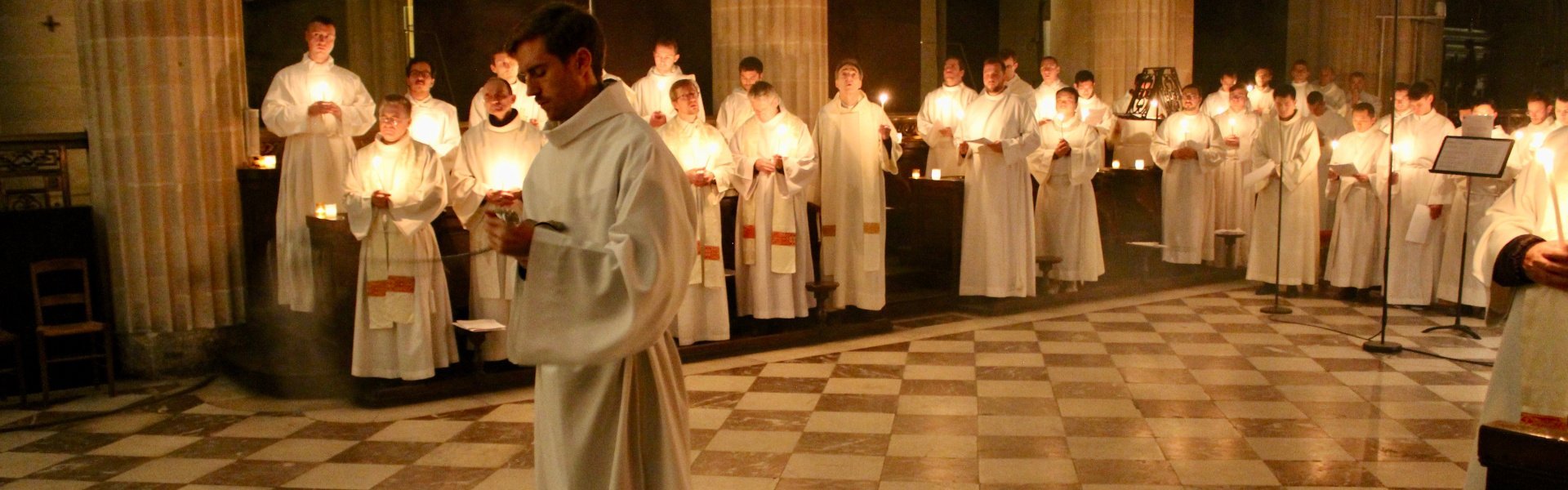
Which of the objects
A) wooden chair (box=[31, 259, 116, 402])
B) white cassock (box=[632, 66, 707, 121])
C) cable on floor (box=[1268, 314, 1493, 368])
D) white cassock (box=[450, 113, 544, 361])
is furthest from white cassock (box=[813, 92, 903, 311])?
wooden chair (box=[31, 259, 116, 402])

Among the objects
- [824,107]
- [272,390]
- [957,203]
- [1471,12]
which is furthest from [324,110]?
[1471,12]

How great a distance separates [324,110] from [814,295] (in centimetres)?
345

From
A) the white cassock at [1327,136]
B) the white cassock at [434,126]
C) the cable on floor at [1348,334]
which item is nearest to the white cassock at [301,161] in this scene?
the white cassock at [434,126]

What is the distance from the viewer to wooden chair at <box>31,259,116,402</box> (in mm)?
7512

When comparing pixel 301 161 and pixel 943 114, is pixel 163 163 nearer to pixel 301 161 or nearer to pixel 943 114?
pixel 301 161

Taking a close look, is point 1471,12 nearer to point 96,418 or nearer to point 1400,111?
point 1400,111

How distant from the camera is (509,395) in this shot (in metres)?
7.52

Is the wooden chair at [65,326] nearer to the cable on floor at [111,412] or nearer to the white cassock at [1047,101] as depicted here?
the cable on floor at [111,412]

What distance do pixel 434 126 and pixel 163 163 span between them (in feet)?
6.05

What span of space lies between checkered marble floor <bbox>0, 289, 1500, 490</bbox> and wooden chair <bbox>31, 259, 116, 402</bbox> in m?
0.24

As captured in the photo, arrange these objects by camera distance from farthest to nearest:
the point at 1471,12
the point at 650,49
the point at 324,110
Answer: the point at 1471,12, the point at 650,49, the point at 324,110

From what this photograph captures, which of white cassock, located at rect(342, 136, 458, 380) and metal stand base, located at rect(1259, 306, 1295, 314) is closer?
white cassock, located at rect(342, 136, 458, 380)

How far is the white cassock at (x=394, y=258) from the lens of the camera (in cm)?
743

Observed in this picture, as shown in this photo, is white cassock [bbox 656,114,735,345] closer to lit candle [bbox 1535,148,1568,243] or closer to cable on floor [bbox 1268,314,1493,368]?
cable on floor [bbox 1268,314,1493,368]
